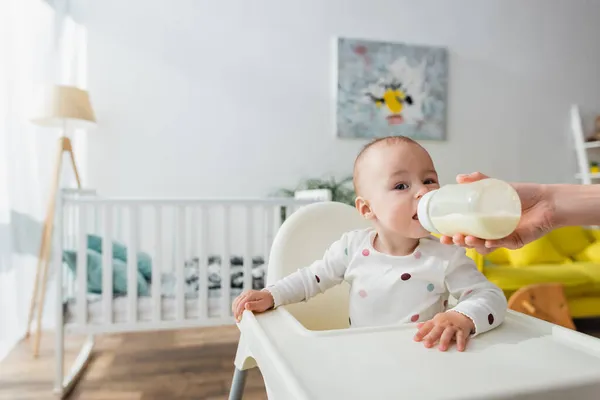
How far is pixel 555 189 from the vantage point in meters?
0.91

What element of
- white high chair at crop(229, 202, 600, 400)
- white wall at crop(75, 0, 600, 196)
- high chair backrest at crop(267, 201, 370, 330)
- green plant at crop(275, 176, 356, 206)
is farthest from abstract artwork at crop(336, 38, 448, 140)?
white high chair at crop(229, 202, 600, 400)

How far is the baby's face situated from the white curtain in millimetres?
1856

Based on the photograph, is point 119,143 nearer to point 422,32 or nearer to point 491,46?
point 422,32

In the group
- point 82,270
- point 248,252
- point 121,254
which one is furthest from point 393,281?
point 121,254

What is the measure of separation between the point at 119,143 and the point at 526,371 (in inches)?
113

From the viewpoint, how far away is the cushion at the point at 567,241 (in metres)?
3.05

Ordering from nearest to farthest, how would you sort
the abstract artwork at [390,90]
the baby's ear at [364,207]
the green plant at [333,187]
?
the baby's ear at [364,207]
the green plant at [333,187]
the abstract artwork at [390,90]

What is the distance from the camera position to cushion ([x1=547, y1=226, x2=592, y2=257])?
120 inches

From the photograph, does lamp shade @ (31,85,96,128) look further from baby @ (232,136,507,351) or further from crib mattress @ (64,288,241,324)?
baby @ (232,136,507,351)

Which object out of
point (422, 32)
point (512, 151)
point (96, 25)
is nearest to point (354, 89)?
point (422, 32)

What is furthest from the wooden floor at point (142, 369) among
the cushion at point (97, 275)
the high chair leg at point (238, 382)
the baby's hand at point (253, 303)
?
the baby's hand at point (253, 303)

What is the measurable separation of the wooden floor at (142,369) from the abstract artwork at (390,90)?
1716 millimetres

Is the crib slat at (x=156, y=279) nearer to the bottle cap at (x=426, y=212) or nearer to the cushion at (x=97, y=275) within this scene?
the cushion at (x=97, y=275)

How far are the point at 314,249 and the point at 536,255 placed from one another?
2186 millimetres
